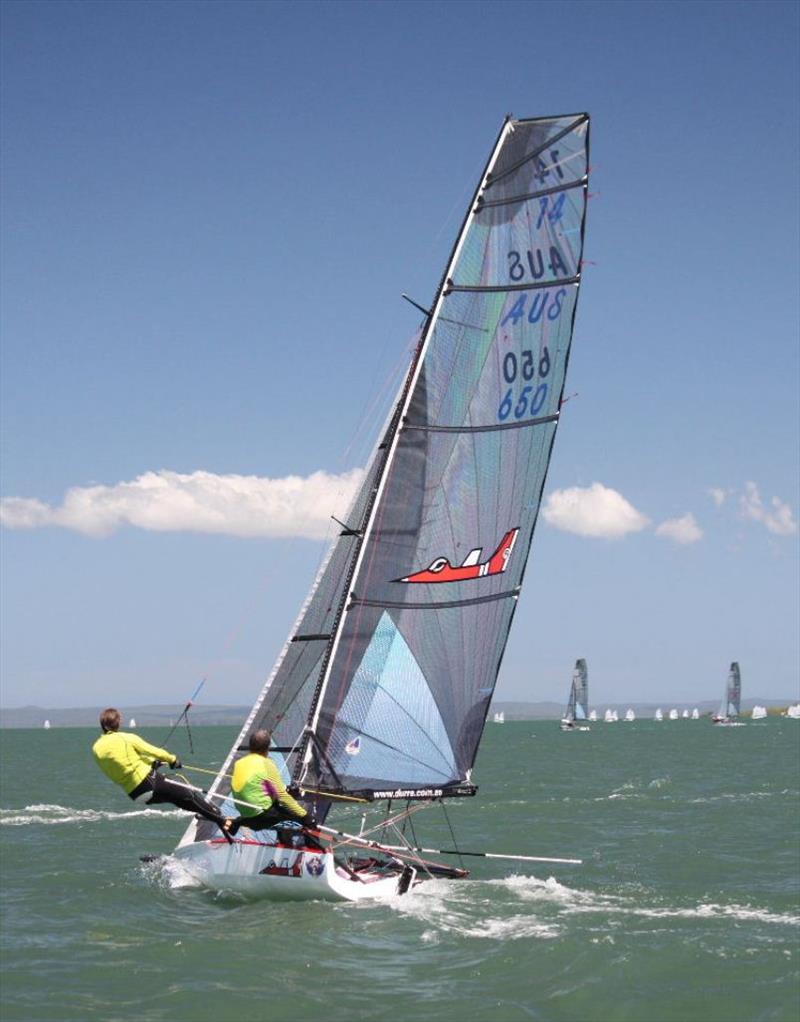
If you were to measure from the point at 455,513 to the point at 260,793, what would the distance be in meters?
4.78

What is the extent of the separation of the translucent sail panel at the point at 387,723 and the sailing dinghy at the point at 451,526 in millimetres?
19

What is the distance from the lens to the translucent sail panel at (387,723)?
648 inches

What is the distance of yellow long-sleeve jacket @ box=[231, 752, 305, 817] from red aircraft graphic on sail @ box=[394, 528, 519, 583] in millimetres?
3471

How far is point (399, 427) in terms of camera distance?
54.3 ft

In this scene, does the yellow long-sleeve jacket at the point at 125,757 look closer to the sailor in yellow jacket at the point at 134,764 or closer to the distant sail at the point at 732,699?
the sailor in yellow jacket at the point at 134,764

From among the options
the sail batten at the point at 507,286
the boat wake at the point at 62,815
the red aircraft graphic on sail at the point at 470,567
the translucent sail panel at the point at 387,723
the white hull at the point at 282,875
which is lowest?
the boat wake at the point at 62,815

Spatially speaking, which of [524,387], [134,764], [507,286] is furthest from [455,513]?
[134,764]

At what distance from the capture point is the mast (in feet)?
53.3

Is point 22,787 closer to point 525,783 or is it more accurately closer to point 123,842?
point 525,783

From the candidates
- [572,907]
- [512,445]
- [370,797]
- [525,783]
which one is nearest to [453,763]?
[370,797]

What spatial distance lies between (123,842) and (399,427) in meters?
11.7

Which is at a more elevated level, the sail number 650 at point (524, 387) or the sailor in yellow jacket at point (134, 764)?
the sail number 650 at point (524, 387)

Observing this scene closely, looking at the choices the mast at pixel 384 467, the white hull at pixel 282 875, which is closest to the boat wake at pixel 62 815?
the white hull at pixel 282 875

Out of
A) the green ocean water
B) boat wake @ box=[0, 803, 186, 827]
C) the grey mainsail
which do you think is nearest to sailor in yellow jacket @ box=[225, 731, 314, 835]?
the green ocean water
